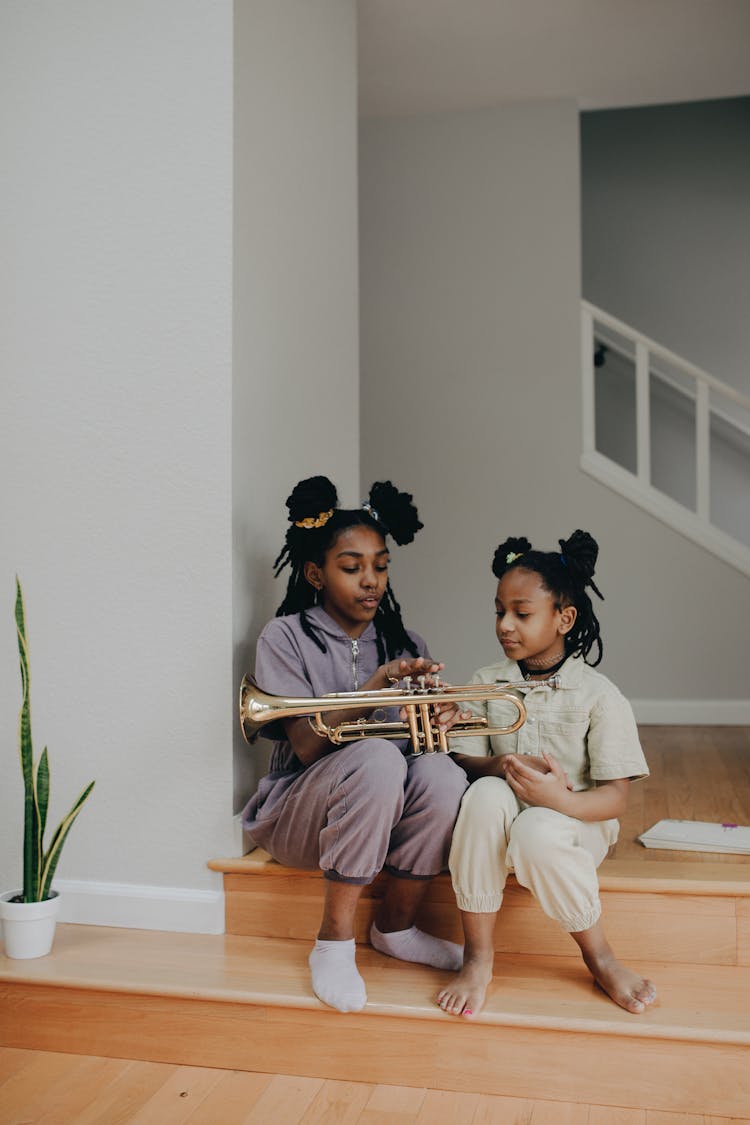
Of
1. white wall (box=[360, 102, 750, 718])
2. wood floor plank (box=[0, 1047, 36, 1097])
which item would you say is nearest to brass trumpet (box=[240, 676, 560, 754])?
wood floor plank (box=[0, 1047, 36, 1097])

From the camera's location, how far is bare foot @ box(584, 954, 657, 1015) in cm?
163

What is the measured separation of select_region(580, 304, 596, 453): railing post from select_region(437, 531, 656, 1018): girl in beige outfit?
197 centimetres

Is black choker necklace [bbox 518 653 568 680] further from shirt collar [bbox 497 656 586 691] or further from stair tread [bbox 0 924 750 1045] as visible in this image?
stair tread [bbox 0 924 750 1045]

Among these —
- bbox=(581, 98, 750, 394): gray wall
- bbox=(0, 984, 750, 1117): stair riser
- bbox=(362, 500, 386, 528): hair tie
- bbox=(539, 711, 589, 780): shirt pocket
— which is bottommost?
bbox=(0, 984, 750, 1117): stair riser

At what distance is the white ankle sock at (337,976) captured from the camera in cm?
166

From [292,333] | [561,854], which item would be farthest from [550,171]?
[561,854]

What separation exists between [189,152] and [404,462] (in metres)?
2.05

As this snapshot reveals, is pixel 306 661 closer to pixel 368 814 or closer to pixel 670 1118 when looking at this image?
pixel 368 814

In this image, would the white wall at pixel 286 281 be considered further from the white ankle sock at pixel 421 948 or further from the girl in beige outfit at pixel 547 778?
the girl in beige outfit at pixel 547 778

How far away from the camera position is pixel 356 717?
188cm

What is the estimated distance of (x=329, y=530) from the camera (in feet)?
6.64

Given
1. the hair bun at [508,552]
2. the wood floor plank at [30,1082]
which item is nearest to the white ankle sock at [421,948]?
the wood floor plank at [30,1082]

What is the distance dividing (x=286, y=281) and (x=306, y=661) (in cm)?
89

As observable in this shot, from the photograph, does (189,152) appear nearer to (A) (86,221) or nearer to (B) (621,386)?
(A) (86,221)
